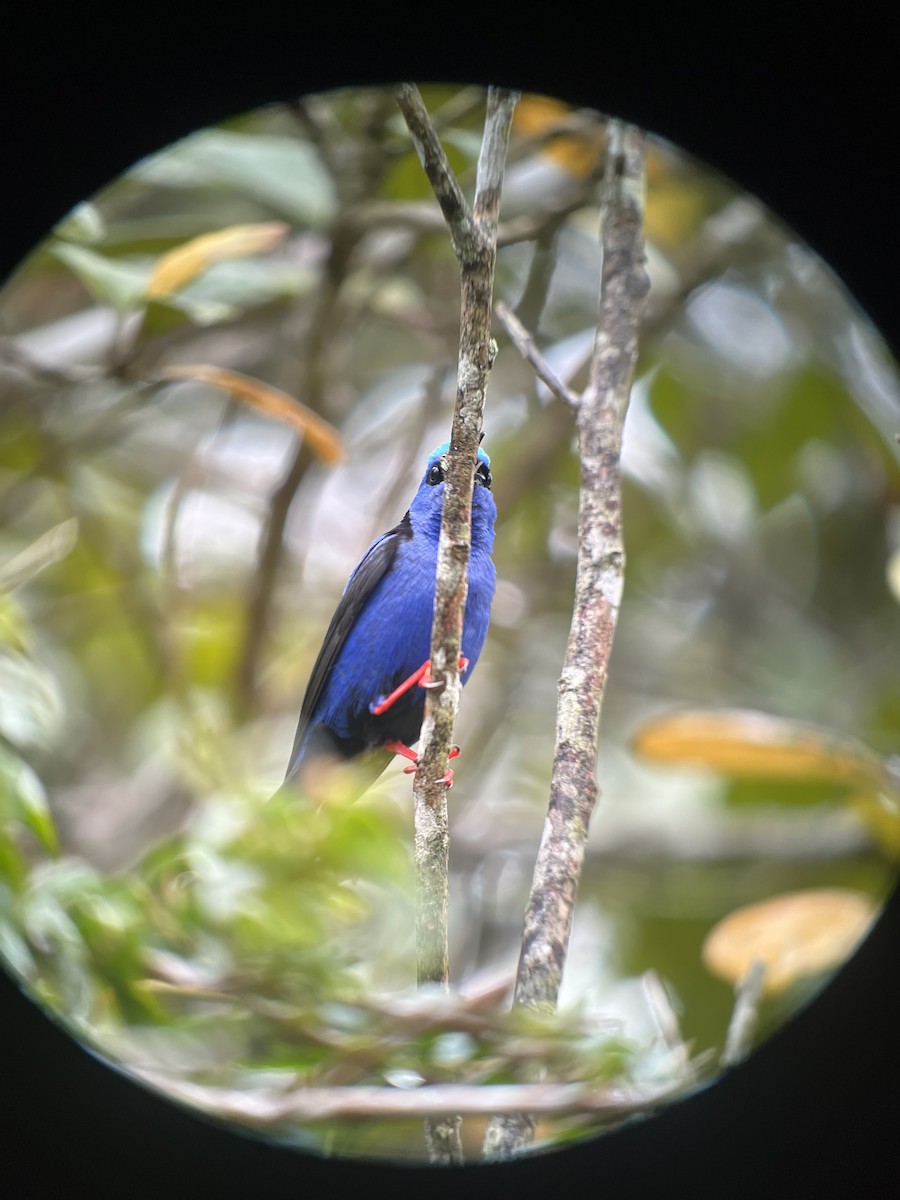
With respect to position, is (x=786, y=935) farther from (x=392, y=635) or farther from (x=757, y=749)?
(x=392, y=635)

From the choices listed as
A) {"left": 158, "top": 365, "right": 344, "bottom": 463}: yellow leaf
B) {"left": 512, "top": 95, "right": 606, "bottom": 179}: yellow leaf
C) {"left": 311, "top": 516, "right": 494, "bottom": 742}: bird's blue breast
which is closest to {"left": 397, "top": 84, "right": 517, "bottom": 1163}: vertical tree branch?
{"left": 311, "top": 516, "right": 494, "bottom": 742}: bird's blue breast

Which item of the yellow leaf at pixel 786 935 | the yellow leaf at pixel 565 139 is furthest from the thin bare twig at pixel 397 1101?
the yellow leaf at pixel 565 139

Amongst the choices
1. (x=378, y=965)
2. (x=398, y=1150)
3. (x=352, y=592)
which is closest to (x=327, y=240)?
(x=352, y=592)

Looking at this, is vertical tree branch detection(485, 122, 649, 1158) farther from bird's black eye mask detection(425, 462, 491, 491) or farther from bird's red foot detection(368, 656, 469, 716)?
bird's red foot detection(368, 656, 469, 716)

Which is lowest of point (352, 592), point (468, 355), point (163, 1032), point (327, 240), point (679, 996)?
point (679, 996)

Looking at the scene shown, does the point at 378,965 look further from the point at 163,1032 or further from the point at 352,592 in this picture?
the point at 352,592

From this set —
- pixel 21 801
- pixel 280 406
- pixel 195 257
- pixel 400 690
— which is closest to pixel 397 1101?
pixel 21 801
